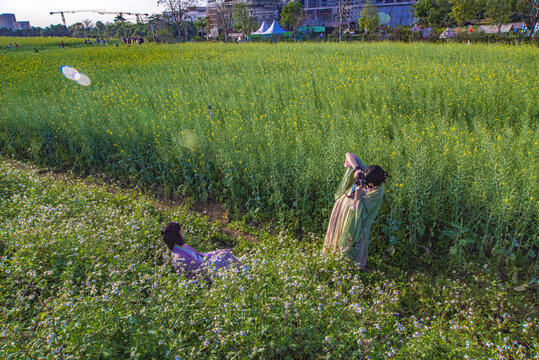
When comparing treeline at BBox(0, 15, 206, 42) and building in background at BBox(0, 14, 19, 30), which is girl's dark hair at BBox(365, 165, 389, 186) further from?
building in background at BBox(0, 14, 19, 30)

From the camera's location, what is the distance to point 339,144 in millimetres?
5145

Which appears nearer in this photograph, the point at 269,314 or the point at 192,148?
the point at 269,314

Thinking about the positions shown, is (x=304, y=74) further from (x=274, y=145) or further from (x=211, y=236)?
(x=211, y=236)

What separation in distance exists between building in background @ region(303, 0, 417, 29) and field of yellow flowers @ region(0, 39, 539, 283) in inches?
2448

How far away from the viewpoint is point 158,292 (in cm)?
299

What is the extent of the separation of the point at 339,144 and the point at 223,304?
325 centimetres

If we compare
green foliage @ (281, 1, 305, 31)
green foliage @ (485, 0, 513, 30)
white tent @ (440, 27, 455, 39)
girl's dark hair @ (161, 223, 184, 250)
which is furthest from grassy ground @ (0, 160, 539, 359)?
green foliage @ (281, 1, 305, 31)

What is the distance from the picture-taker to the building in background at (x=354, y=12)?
71625 millimetres

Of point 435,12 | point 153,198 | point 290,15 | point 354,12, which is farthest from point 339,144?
point 354,12

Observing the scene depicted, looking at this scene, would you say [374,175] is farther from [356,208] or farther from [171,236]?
[171,236]

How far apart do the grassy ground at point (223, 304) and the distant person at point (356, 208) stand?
0.22m

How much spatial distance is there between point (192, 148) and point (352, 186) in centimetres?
337

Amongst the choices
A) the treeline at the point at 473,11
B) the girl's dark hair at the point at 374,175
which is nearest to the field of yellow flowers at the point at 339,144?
the girl's dark hair at the point at 374,175

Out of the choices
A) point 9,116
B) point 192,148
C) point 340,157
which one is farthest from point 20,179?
point 340,157
